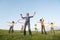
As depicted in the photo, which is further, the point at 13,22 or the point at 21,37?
the point at 13,22

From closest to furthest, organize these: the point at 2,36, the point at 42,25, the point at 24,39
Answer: the point at 24,39, the point at 2,36, the point at 42,25

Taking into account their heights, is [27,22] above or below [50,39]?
above

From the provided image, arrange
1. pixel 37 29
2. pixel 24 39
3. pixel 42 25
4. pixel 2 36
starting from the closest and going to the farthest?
pixel 24 39, pixel 2 36, pixel 42 25, pixel 37 29

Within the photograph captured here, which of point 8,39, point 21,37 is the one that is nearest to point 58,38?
point 21,37

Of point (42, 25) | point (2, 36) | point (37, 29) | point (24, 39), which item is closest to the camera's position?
point (24, 39)

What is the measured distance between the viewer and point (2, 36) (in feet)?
63.8

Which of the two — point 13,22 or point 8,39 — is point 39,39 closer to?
point 8,39

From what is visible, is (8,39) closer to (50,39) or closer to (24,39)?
(24,39)

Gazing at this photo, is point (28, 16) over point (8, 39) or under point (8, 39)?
over

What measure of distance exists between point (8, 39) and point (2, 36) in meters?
1.36

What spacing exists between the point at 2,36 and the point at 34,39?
355 cm

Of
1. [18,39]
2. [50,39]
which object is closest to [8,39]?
[18,39]

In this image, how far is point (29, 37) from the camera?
19.0 meters

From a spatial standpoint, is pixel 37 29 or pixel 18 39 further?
pixel 37 29
